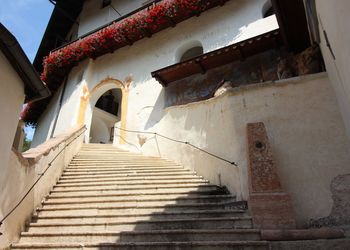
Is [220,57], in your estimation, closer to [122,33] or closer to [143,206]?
[122,33]

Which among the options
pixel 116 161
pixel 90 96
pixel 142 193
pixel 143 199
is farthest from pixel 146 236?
pixel 90 96

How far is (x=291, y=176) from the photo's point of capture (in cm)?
491

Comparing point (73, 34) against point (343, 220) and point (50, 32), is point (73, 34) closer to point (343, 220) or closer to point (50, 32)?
point (50, 32)

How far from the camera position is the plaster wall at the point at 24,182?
14.8 feet

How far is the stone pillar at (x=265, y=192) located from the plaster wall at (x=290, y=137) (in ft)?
1.47

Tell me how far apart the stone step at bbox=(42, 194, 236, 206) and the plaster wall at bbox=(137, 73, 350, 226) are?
478 millimetres

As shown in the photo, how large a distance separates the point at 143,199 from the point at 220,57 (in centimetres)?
549

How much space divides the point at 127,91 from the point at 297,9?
302 inches

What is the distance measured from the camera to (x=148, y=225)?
4582mm

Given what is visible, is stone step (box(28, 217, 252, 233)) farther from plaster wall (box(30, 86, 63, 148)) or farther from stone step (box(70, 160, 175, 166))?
plaster wall (box(30, 86, 63, 148))

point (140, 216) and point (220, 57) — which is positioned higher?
point (220, 57)

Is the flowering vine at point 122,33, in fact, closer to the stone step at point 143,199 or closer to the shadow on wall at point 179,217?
the shadow on wall at point 179,217

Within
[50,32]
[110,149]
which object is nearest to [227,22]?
[110,149]

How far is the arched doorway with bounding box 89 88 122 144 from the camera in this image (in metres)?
16.1
